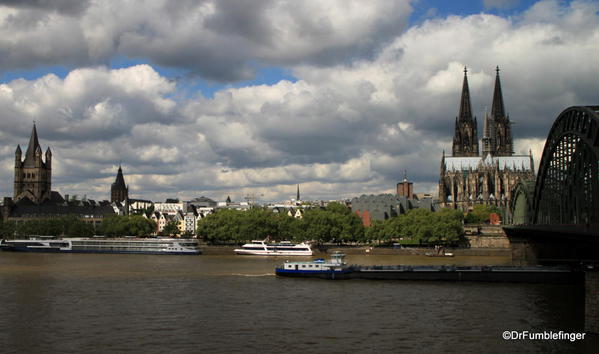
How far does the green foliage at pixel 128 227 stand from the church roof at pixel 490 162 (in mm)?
79650

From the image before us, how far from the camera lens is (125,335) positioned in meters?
35.2

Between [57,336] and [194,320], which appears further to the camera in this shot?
[194,320]

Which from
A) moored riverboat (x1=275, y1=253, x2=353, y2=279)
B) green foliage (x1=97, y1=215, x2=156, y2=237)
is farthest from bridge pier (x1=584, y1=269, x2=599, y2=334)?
green foliage (x1=97, y1=215, x2=156, y2=237)

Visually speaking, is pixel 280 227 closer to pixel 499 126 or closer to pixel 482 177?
pixel 482 177

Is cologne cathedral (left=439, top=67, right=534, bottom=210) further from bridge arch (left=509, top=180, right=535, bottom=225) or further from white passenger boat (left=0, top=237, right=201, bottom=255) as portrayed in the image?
white passenger boat (left=0, top=237, right=201, bottom=255)

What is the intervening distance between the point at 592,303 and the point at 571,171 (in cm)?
2502

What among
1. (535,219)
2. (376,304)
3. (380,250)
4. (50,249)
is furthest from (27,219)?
(376,304)

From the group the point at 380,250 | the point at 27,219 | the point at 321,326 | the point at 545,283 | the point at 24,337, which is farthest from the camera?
the point at 27,219

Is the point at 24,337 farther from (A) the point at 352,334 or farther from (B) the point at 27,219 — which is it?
(B) the point at 27,219

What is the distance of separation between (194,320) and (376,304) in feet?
41.8

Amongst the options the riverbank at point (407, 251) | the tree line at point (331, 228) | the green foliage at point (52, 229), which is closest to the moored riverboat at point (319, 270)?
the riverbank at point (407, 251)

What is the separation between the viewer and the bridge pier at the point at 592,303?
33606 mm

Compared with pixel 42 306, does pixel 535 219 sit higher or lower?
higher

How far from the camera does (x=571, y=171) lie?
56969 millimetres
